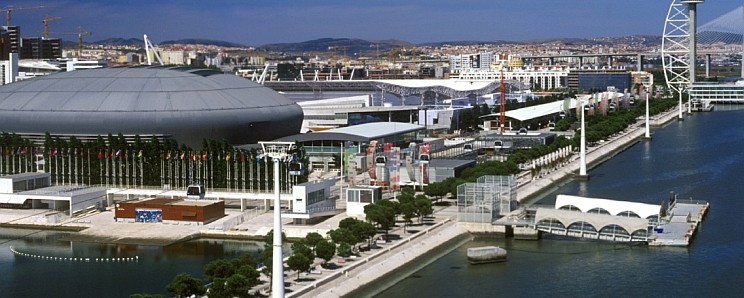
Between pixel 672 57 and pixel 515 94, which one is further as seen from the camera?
pixel 672 57

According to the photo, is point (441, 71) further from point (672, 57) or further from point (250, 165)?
point (250, 165)

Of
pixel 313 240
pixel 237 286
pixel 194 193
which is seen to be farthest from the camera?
pixel 194 193

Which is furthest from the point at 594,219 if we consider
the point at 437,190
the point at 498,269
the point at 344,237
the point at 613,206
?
the point at 344,237

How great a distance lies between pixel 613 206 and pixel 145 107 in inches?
544

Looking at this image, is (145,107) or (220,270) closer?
(220,270)

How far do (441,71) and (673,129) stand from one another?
2246 inches

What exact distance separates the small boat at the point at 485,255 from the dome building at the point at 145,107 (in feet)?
42.5

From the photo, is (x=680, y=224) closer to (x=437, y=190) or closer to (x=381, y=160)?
(x=437, y=190)

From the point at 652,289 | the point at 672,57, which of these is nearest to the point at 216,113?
the point at 652,289

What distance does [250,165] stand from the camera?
26.0 metres

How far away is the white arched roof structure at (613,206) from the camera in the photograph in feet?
72.9

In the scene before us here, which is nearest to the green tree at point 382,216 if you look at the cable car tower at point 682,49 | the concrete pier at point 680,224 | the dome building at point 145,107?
the concrete pier at point 680,224

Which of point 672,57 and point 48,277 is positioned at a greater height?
point 672,57

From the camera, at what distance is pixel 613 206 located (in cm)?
2252
